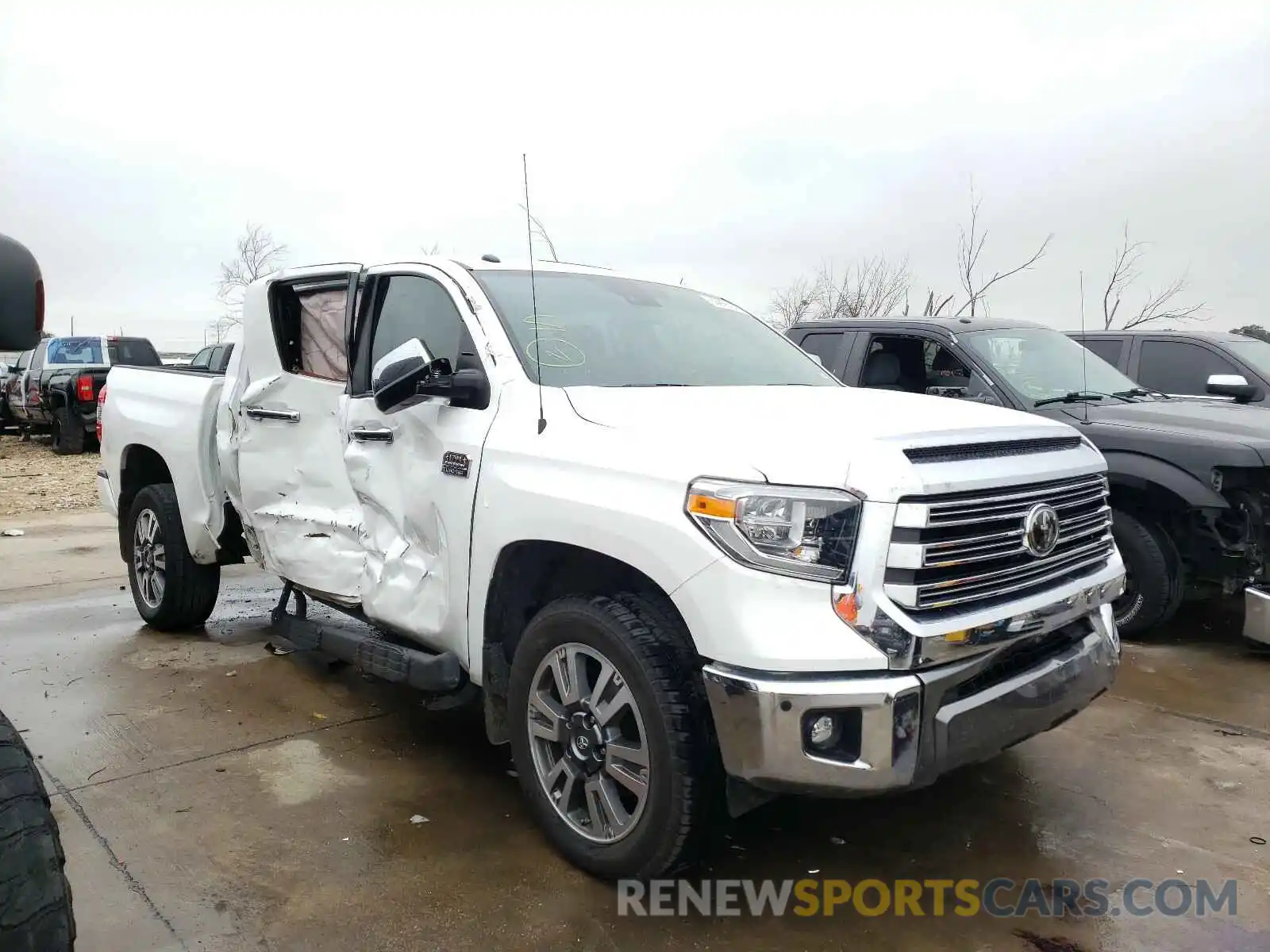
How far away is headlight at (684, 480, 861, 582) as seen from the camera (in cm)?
241

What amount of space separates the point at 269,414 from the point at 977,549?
3.21 metres

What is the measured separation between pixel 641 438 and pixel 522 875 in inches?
55.7

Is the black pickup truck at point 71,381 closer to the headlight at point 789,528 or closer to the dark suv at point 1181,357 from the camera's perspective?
the dark suv at point 1181,357

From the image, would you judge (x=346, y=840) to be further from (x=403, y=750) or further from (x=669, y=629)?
(x=669, y=629)

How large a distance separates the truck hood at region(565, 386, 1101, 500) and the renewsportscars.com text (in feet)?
4.17

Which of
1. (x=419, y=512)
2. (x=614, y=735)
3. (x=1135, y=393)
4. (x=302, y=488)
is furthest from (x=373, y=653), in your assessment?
(x=1135, y=393)

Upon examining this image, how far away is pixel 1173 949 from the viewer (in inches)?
103

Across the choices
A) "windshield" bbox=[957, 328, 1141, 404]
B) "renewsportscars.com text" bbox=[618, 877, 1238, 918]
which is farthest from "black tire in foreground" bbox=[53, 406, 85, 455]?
Result: "renewsportscars.com text" bbox=[618, 877, 1238, 918]

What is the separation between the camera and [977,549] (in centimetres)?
260

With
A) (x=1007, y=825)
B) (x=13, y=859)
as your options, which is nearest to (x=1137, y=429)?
(x=1007, y=825)

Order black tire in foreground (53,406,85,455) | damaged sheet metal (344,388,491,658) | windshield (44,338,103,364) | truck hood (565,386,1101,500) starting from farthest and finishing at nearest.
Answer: windshield (44,338,103,364)
black tire in foreground (53,406,85,455)
damaged sheet metal (344,388,491,658)
truck hood (565,386,1101,500)

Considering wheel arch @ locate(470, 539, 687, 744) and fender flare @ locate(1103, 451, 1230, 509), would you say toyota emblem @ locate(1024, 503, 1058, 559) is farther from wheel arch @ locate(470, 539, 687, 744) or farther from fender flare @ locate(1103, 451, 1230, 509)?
fender flare @ locate(1103, 451, 1230, 509)

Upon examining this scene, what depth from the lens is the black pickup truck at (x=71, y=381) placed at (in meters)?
14.6

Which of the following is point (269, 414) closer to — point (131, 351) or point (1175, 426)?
point (1175, 426)
